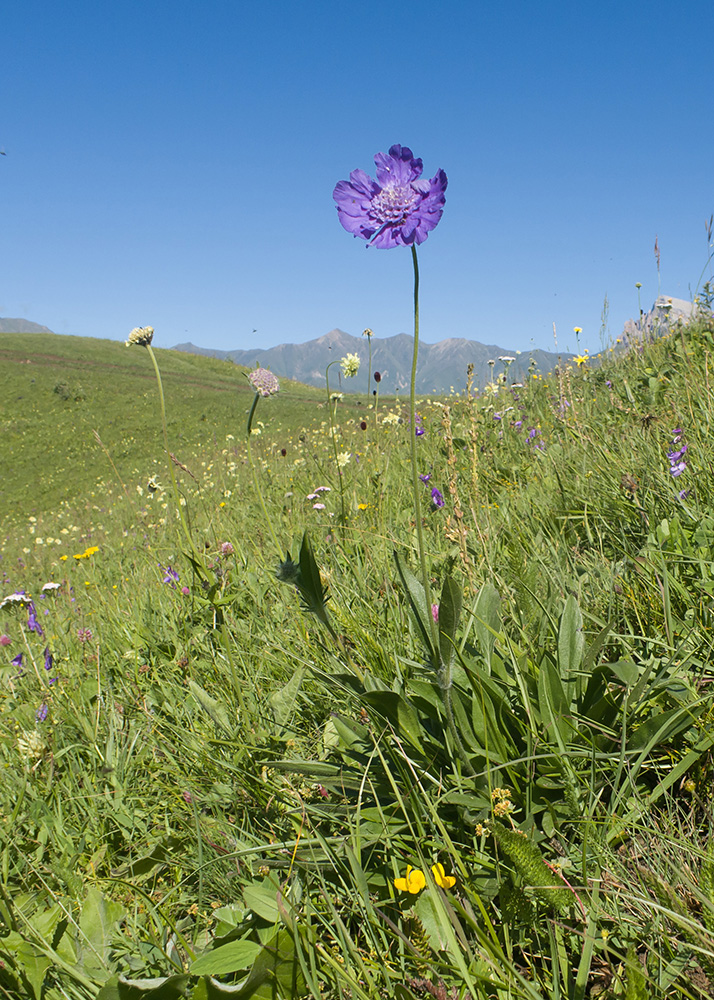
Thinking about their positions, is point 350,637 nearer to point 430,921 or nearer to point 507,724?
point 507,724

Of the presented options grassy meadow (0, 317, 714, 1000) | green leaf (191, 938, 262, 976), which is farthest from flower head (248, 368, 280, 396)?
green leaf (191, 938, 262, 976)

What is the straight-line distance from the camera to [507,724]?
4.04 feet

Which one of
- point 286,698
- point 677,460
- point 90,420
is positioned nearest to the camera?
point 286,698

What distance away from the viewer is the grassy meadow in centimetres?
92

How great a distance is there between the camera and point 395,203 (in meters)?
1.00

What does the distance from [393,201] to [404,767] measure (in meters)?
1.10

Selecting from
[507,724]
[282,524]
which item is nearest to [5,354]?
[282,524]

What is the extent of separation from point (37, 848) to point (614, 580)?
5.39 feet

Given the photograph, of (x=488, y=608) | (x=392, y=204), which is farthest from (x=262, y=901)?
(x=392, y=204)

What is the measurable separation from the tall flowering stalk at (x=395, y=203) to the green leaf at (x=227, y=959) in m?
0.50

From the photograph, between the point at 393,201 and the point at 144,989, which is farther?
the point at 393,201

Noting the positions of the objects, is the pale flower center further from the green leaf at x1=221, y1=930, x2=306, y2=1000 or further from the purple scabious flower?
the green leaf at x1=221, y1=930, x2=306, y2=1000

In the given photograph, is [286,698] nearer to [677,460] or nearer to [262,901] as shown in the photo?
[262,901]

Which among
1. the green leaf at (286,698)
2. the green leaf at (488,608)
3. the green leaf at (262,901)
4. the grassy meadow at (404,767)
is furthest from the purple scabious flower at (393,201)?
the green leaf at (262,901)
